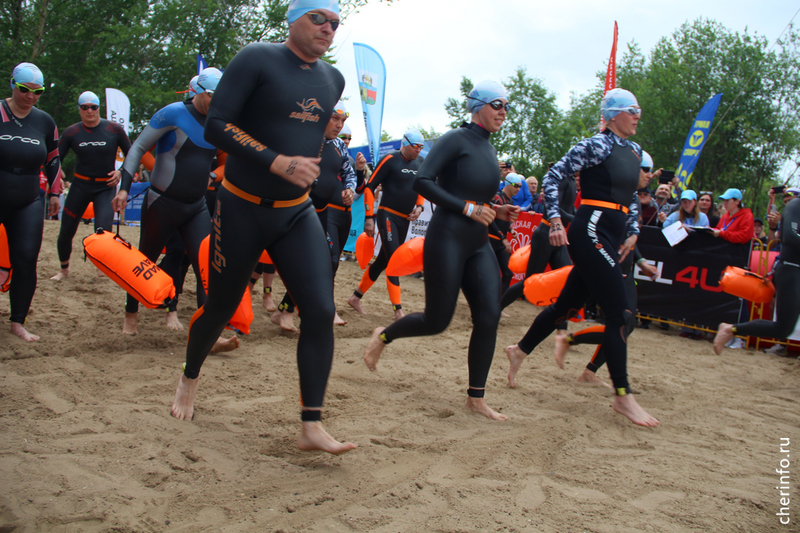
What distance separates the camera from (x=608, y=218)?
153 inches

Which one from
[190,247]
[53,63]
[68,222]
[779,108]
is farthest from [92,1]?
[779,108]

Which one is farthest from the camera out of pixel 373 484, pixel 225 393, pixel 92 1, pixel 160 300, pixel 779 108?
pixel 779 108

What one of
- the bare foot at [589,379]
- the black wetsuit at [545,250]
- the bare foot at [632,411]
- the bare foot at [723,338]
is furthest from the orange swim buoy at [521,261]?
the bare foot at [632,411]

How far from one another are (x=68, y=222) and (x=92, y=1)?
79.4 feet

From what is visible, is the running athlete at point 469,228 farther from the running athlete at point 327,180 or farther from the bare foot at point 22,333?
the bare foot at point 22,333

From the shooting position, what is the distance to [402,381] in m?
4.39

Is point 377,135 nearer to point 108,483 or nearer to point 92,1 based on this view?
point 108,483

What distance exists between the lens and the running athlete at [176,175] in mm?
4258

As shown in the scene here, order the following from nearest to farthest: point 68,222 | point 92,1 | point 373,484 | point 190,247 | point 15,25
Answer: point 373,484, point 190,247, point 68,222, point 15,25, point 92,1

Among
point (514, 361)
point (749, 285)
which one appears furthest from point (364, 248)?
point (749, 285)

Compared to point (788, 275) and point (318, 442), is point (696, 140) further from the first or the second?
point (318, 442)

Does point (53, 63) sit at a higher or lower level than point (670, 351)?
higher

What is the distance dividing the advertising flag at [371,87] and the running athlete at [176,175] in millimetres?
8497

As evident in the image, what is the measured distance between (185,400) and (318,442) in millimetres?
1049
